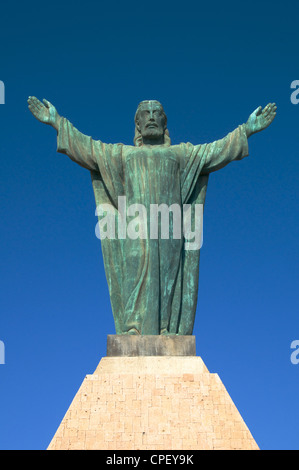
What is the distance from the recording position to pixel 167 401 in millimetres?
12734

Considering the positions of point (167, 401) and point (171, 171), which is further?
point (171, 171)

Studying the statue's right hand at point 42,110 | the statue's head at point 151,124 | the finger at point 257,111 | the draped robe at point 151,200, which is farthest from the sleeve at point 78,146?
the finger at point 257,111

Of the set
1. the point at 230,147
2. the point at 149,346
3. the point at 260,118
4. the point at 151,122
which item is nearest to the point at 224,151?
the point at 230,147

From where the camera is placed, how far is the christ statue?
14.2 meters

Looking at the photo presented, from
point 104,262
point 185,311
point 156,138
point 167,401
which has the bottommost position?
point 167,401

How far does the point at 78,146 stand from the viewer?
1501 cm

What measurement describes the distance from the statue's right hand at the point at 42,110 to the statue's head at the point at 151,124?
1.53 m

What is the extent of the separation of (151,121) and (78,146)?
1.42 metres

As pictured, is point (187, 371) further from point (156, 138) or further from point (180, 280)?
point (156, 138)

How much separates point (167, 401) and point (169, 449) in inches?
30.5

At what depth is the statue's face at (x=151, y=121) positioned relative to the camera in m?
15.1
